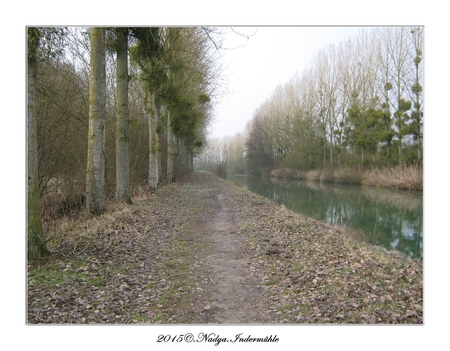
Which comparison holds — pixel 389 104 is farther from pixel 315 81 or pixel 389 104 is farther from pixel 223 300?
pixel 223 300

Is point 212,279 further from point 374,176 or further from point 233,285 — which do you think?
point 374,176

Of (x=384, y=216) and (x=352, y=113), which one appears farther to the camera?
(x=352, y=113)

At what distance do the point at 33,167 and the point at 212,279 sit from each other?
3.39 metres

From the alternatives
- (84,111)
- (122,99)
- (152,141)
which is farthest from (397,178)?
(84,111)

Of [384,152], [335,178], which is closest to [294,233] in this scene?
[384,152]

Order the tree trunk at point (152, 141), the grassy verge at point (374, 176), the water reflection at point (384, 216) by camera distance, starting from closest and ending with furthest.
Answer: the water reflection at point (384, 216), the tree trunk at point (152, 141), the grassy verge at point (374, 176)

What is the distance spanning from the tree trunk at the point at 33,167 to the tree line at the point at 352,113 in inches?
570

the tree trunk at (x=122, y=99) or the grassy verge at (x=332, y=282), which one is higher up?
the tree trunk at (x=122, y=99)

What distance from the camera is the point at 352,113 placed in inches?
1278

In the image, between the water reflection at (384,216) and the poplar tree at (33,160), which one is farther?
the water reflection at (384,216)

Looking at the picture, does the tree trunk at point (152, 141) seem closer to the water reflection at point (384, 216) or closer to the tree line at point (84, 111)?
the tree line at point (84, 111)

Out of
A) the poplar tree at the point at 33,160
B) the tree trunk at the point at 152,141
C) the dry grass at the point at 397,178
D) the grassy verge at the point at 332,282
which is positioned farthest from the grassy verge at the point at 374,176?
the poplar tree at the point at 33,160

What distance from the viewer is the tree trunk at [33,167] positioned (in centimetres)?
517

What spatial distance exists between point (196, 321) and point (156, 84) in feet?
40.6
